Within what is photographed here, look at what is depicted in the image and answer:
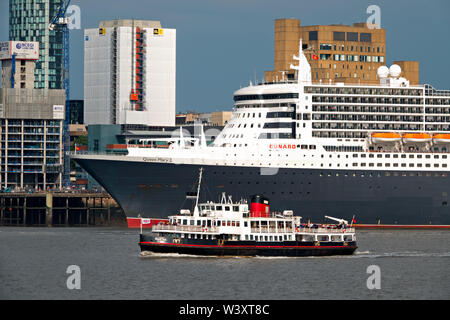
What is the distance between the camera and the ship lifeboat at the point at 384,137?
328 ft

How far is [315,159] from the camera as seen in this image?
97.3 metres

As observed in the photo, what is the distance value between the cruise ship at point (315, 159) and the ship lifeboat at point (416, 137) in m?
0.11

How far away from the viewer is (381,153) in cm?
9875

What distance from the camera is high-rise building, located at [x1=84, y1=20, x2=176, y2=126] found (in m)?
179

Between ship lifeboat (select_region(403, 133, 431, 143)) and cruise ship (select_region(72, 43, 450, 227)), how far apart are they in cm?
11

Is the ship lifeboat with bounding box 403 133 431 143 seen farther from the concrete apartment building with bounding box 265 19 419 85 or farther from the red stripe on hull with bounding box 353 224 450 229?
the concrete apartment building with bounding box 265 19 419 85

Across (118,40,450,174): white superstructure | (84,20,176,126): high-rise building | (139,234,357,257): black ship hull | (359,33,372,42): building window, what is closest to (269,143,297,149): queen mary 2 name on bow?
(118,40,450,174): white superstructure

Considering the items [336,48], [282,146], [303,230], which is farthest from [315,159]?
[336,48]

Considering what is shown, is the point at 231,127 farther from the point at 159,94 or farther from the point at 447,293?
the point at 159,94

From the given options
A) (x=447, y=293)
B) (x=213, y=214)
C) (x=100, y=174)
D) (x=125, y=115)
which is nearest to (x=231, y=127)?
(x=100, y=174)

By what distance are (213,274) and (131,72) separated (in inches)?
4699
